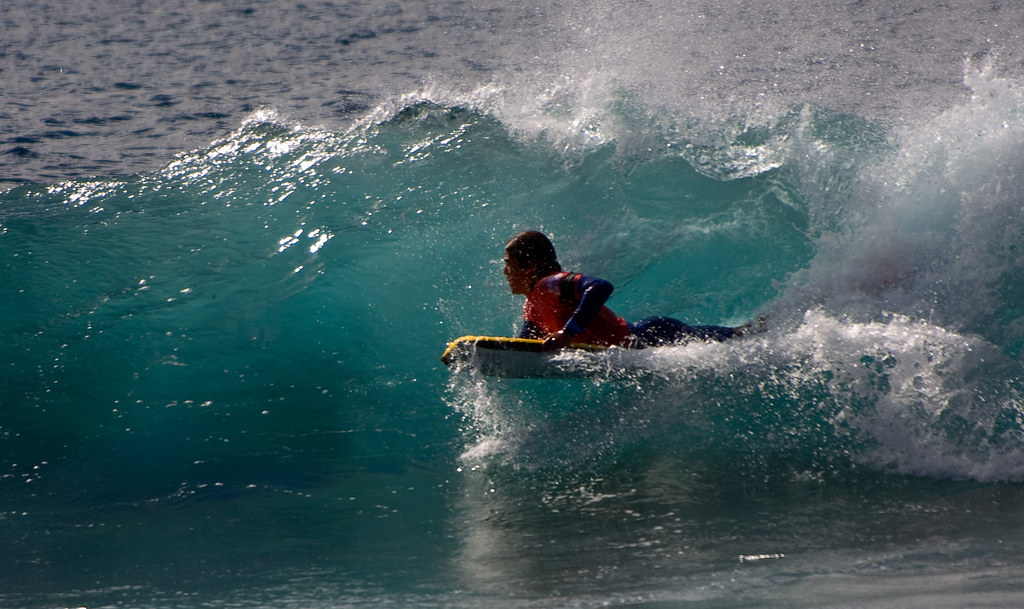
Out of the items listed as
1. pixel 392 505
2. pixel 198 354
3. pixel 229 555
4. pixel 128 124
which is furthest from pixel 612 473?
pixel 128 124

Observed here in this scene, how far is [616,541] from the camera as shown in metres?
3.17

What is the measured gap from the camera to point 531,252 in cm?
447

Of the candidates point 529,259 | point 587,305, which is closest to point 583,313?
point 587,305

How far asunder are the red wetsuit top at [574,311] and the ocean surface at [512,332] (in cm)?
25

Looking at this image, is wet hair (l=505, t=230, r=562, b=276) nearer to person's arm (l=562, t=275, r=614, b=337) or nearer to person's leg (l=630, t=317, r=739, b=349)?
person's arm (l=562, t=275, r=614, b=337)

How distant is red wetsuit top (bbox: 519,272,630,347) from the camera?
4.13 m

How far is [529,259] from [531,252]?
39 mm

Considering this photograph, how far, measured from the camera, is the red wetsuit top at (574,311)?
4.13m

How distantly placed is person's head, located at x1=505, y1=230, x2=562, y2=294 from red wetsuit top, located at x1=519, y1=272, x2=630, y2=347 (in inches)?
2.3

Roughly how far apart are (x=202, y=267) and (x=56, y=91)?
6807mm

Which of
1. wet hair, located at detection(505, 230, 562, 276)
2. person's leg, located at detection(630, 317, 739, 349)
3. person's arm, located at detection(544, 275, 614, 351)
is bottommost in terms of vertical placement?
person's leg, located at detection(630, 317, 739, 349)

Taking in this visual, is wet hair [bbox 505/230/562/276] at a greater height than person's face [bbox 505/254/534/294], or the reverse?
wet hair [bbox 505/230/562/276]

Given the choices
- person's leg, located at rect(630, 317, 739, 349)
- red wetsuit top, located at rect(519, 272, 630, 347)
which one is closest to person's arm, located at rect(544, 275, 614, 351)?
red wetsuit top, located at rect(519, 272, 630, 347)

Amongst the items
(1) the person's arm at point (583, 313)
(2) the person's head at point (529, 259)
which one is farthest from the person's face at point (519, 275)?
(1) the person's arm at point (583, 313)
